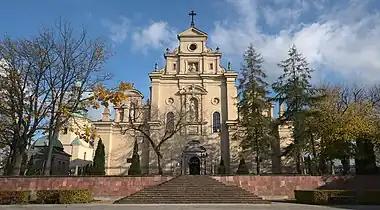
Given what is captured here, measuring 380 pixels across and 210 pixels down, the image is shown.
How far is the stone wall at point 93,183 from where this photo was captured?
81.3 ft

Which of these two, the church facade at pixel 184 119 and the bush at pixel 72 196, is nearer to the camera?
the bush at pixel 72 196

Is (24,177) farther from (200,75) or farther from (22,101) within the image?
(200,75)

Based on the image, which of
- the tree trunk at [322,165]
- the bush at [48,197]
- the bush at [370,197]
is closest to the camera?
the bush at [370,197]

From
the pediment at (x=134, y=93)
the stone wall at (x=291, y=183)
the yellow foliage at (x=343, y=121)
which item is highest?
the pediment at (x=134, y=93)

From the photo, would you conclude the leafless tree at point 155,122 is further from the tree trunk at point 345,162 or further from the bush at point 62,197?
the tree trunk at point 345,162

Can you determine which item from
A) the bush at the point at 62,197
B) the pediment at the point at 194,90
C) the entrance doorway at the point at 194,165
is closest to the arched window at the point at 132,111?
the pediment at the point at 194,90

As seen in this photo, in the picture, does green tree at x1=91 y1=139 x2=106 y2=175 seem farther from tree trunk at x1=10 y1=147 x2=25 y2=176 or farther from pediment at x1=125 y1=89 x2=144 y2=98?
pediment at x1=125 y1=89 x2=144 y2=98

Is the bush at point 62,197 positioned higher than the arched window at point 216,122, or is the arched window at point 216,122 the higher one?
the arched window at point 216,122

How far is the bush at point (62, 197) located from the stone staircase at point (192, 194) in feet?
8.28

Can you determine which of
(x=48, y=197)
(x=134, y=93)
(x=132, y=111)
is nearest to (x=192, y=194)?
(x=48, y=197)

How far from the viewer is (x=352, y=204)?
20453 mm

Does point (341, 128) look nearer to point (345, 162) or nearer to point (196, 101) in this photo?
point (345, 162)

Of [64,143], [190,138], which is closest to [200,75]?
[190,138]

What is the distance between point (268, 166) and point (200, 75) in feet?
44.3
